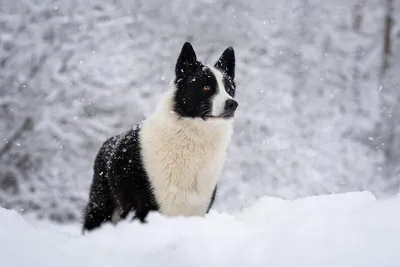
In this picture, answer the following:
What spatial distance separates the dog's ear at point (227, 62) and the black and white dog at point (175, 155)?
12 centimetres

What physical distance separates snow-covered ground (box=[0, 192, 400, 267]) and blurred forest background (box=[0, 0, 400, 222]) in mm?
6086

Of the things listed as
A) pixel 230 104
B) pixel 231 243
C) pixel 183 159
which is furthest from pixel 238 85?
pixel 231 243

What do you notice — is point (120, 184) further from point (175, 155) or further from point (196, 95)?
point (196, 95)

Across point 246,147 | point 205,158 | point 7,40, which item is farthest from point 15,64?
point 205,158

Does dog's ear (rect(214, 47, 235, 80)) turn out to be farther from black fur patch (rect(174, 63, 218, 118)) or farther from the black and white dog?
black fur patch (rect(174, 63, 218, 118))

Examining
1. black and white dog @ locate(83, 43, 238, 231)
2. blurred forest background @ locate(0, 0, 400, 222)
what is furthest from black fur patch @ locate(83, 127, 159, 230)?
blurred forest background @ locate(0, 0, 400, 222)

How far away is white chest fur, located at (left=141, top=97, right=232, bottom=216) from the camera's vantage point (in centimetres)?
352

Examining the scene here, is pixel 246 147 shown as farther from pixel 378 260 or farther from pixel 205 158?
pixel 378 260

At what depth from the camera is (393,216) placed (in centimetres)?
210

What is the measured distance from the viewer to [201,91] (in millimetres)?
3836

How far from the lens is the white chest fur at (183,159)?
11.5 feet

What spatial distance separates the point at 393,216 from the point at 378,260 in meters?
0.37

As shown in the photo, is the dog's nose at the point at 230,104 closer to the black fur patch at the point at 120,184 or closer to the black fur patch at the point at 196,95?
the black fur patch at the point at 196,95

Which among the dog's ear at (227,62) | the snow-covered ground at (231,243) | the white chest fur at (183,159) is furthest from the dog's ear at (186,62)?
the snow-covered ground at (231,243)
